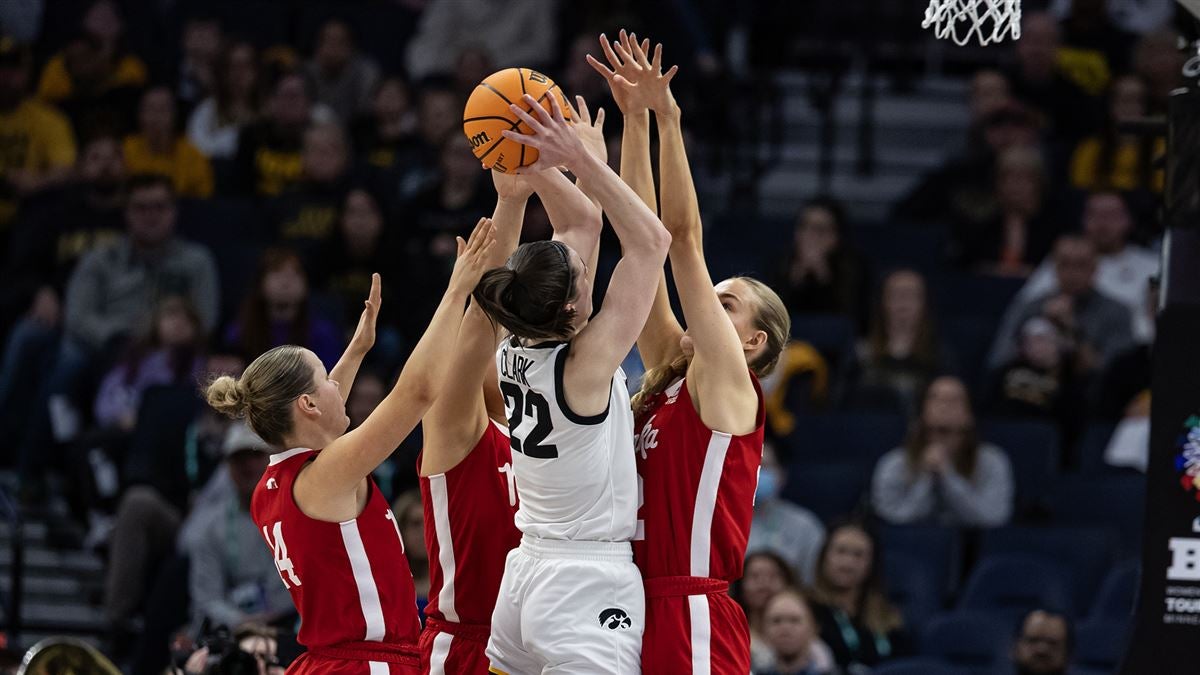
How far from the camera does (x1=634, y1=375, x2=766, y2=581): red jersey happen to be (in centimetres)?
568

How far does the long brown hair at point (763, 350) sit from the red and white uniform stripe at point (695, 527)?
19cm

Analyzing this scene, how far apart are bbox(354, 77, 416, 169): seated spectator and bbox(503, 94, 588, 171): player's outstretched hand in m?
8.08

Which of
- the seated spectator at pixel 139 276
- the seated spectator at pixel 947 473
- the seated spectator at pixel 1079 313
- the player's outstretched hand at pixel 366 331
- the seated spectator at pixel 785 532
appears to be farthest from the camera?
the seated spectator at pixel 139 276

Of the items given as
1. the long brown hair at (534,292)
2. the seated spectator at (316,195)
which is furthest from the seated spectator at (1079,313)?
the long brown hair at (534,292)

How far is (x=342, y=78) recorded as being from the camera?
570 inches

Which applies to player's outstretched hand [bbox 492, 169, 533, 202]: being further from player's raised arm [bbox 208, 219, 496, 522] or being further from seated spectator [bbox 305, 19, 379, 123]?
seated spectator [bbox 305, 19, 379, 123]

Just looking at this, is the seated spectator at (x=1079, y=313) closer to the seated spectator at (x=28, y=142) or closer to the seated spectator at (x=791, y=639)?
the seated spectator at (x=791, y=639)

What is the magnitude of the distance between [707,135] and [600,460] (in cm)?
912

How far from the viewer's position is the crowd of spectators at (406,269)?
33.1ft

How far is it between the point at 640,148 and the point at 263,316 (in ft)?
18.4

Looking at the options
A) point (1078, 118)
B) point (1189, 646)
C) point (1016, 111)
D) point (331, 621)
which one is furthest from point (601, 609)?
point (1078, 118)

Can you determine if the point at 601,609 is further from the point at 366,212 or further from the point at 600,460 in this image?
the point at 366,212

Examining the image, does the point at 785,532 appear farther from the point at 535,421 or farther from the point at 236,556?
the point at 535,421

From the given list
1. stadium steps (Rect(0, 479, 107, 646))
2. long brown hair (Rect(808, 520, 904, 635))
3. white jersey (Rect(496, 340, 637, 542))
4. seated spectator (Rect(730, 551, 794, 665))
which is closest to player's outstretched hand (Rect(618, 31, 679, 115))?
white jersey (Rect(496, 340, 637, 542))
